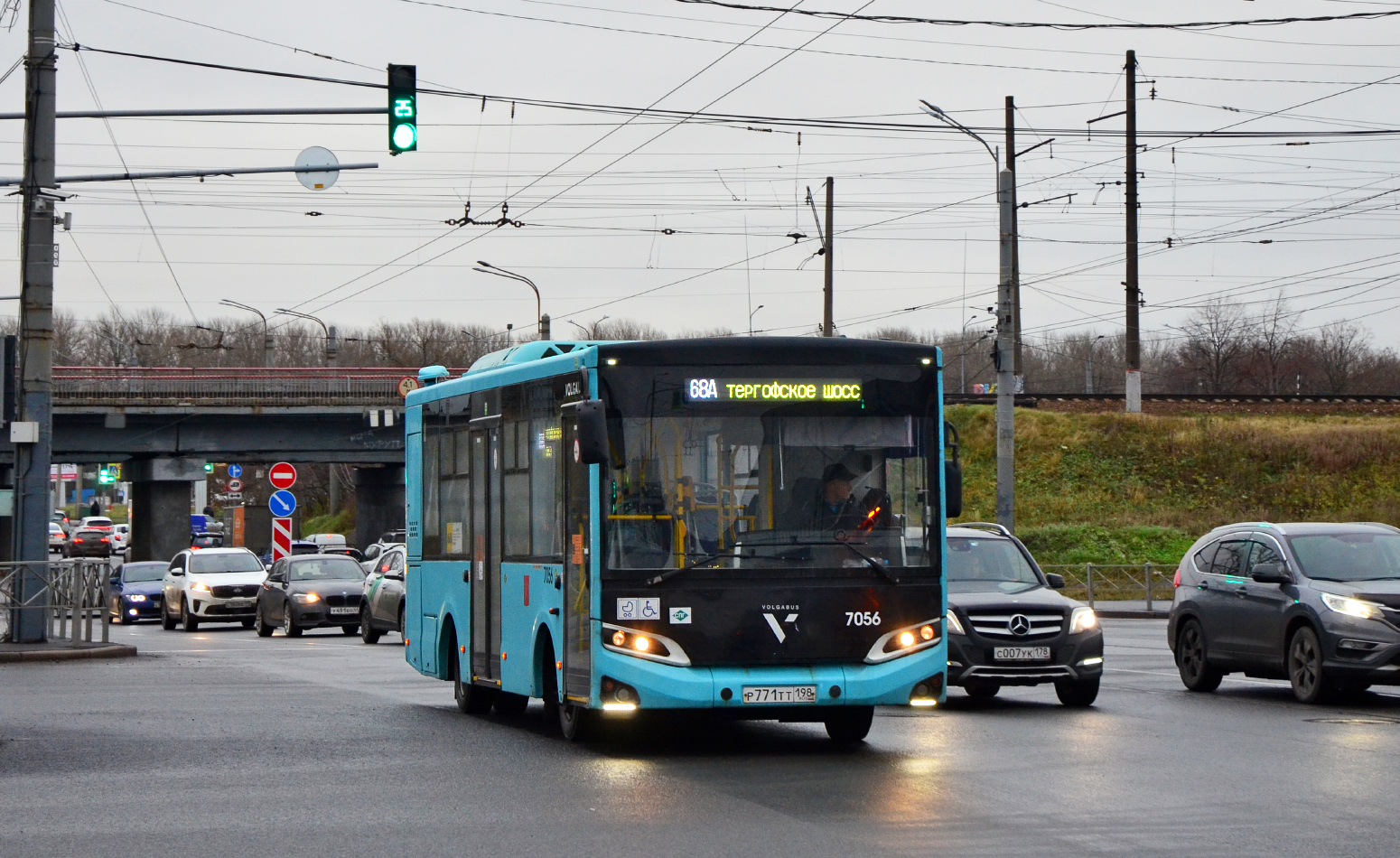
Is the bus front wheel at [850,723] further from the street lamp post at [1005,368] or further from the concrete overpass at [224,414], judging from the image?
the concrete overpass at [224,414]

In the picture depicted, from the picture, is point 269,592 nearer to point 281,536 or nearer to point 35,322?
point 281,536

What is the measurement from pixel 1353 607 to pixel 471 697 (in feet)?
24.8

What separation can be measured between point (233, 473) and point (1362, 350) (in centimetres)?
5660

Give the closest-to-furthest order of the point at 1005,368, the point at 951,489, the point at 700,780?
the point at 700,780, the point at 951,489, the point at 1005,368

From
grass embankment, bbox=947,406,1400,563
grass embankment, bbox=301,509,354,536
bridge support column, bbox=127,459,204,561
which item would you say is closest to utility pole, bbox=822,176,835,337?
grass embankment, bbox=947,406,1400,563

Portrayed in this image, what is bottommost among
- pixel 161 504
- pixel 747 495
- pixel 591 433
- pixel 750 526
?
pixel 750 526

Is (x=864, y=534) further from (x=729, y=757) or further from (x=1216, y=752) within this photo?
(x=1216, y=752)

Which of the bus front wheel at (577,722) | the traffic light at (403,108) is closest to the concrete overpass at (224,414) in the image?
the traffic light at (403,108)

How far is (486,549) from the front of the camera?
14.8m

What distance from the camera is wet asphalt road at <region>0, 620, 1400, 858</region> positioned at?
8.65 m

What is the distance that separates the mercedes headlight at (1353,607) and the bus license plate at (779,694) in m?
5.95

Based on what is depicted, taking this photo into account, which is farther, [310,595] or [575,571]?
[310,595]

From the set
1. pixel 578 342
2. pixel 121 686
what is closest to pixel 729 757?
pixel 578 342

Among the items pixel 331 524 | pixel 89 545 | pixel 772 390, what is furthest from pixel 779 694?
pixel 331 524
